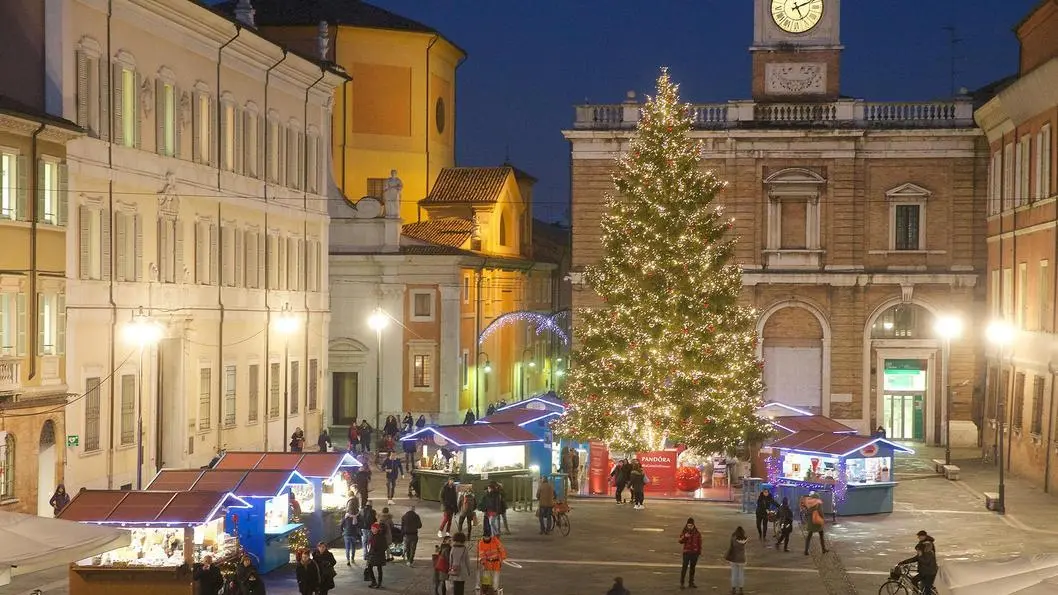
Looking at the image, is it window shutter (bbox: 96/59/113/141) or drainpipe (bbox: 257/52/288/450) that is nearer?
window shutter (bbox: 96/59/113/141)

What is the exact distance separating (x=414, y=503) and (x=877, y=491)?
12.0 meters

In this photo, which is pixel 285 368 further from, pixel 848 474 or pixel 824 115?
pixel 824 115

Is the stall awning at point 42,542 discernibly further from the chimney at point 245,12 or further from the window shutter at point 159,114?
the chimney at point 245,12

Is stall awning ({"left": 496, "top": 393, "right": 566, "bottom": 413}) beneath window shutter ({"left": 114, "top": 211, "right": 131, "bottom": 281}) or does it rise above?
beneath

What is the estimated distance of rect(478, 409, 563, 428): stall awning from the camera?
163ft

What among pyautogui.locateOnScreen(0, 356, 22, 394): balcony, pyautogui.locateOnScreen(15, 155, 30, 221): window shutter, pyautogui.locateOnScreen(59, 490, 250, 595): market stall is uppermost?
pyautogui.locateOnScreen(15, 155, 30, 221): window shutter

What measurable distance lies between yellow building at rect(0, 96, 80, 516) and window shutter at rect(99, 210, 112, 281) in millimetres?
2721

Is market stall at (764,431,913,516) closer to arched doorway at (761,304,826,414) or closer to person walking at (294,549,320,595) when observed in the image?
person walking at (294,549,320,595)

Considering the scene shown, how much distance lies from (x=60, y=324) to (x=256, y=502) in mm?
8500

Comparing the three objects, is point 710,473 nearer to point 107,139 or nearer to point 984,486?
point 984,486

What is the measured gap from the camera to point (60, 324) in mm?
35656

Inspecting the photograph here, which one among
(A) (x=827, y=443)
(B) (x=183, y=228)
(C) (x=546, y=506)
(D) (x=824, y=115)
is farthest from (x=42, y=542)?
(D) (x=824, y=115)

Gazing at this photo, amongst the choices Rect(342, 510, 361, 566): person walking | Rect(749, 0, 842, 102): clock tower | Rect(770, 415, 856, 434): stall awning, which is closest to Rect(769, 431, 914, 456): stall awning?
Rect(770, 415, 856, 434): stall awning

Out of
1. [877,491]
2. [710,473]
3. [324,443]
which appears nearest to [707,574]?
[877,491]
